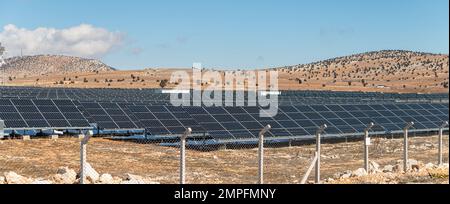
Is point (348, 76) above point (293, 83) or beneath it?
above

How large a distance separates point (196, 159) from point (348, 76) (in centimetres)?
13189

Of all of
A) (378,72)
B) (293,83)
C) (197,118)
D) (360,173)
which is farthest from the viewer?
(378,72)

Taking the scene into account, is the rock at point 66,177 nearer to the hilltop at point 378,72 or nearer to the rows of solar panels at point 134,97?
the rows of solar panels at point 134,97

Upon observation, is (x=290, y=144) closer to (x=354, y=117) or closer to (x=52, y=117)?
(x=354, y=117)

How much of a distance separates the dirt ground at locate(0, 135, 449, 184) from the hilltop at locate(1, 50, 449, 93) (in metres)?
83.3

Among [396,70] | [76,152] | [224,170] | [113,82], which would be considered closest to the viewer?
[224,170]

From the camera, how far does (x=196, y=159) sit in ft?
75.7

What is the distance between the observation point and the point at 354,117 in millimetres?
32562

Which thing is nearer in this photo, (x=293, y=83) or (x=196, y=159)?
(x=196, y=159)

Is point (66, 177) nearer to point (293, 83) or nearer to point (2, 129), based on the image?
point (2, 129)

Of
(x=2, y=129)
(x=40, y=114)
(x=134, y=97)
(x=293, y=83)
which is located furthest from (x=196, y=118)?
(x=293, y=83)

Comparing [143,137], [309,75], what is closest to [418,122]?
[143,137]
